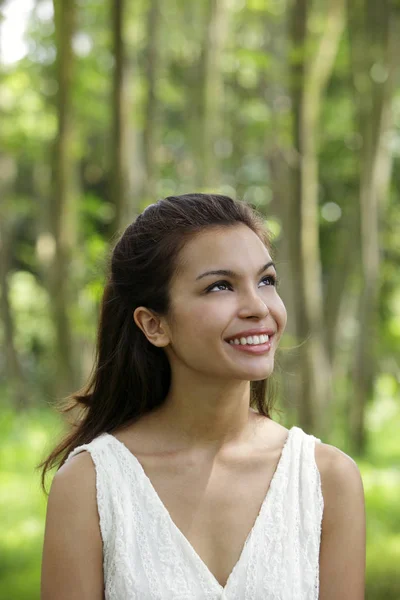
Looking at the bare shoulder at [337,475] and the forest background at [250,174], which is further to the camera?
the forest background at [250,174]

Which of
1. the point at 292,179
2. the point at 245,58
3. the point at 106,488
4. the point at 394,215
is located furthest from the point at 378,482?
the point at 394,215

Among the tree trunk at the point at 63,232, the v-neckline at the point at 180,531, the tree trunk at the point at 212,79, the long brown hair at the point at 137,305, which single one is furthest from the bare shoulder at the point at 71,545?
the tree trunk at the point at 212,79

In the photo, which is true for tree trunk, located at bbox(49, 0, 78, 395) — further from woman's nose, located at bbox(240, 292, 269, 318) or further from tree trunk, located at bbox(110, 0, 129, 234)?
woman's nose, located at bbox(240, 292, 269, 318)

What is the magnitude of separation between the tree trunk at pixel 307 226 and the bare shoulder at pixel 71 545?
15.4 feet

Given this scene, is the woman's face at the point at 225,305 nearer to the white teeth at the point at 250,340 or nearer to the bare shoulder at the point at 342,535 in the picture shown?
the white teeth at the point at 250,340

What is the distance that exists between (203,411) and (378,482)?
5.59m

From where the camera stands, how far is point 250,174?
18375 millimetres

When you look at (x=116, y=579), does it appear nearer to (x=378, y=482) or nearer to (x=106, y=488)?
(x=106, y=488)

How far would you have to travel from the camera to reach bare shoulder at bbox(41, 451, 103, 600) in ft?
8.76

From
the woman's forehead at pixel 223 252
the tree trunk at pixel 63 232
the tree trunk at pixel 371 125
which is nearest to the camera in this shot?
the woman's forehead at pixel 223 252

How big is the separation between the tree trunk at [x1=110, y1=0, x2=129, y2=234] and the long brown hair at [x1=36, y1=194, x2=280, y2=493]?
3.87 meters

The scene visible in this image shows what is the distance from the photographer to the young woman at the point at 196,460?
8.87 feet

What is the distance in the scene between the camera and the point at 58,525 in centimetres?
270

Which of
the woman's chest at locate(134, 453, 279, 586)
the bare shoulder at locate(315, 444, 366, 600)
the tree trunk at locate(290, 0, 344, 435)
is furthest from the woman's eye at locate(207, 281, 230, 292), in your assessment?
the tree trunk at locate(290, 0, 344, 435)
